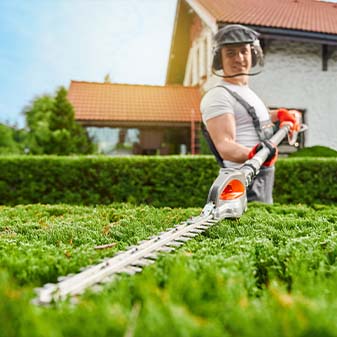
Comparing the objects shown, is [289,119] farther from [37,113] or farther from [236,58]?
[37,113]

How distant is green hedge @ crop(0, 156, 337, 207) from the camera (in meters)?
7.77

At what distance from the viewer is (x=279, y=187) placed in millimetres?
7855

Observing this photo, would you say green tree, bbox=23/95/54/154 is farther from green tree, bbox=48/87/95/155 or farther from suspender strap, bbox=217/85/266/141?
suspender strap, bbox=217/85/266/141

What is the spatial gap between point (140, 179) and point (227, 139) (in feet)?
16.3

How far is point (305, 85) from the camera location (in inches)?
511

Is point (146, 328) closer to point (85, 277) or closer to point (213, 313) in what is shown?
point (213, 313)

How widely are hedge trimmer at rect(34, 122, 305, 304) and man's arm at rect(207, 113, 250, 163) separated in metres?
0.18

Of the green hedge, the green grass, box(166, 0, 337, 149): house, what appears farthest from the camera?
box(166, 0, 337, 149): house

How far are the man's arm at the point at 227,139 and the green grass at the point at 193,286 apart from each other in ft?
2.53

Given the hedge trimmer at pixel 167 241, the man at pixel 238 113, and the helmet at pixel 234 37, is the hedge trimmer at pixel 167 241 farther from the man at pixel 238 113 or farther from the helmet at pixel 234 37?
the helmet at pixel 234 37

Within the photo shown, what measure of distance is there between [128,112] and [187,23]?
393 centimetres

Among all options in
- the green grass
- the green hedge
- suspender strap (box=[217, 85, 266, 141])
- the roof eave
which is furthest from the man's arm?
the roof eave

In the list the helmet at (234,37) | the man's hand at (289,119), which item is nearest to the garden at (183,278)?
the man's hand at (289,119)

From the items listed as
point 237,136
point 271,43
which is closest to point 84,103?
point 271,43
